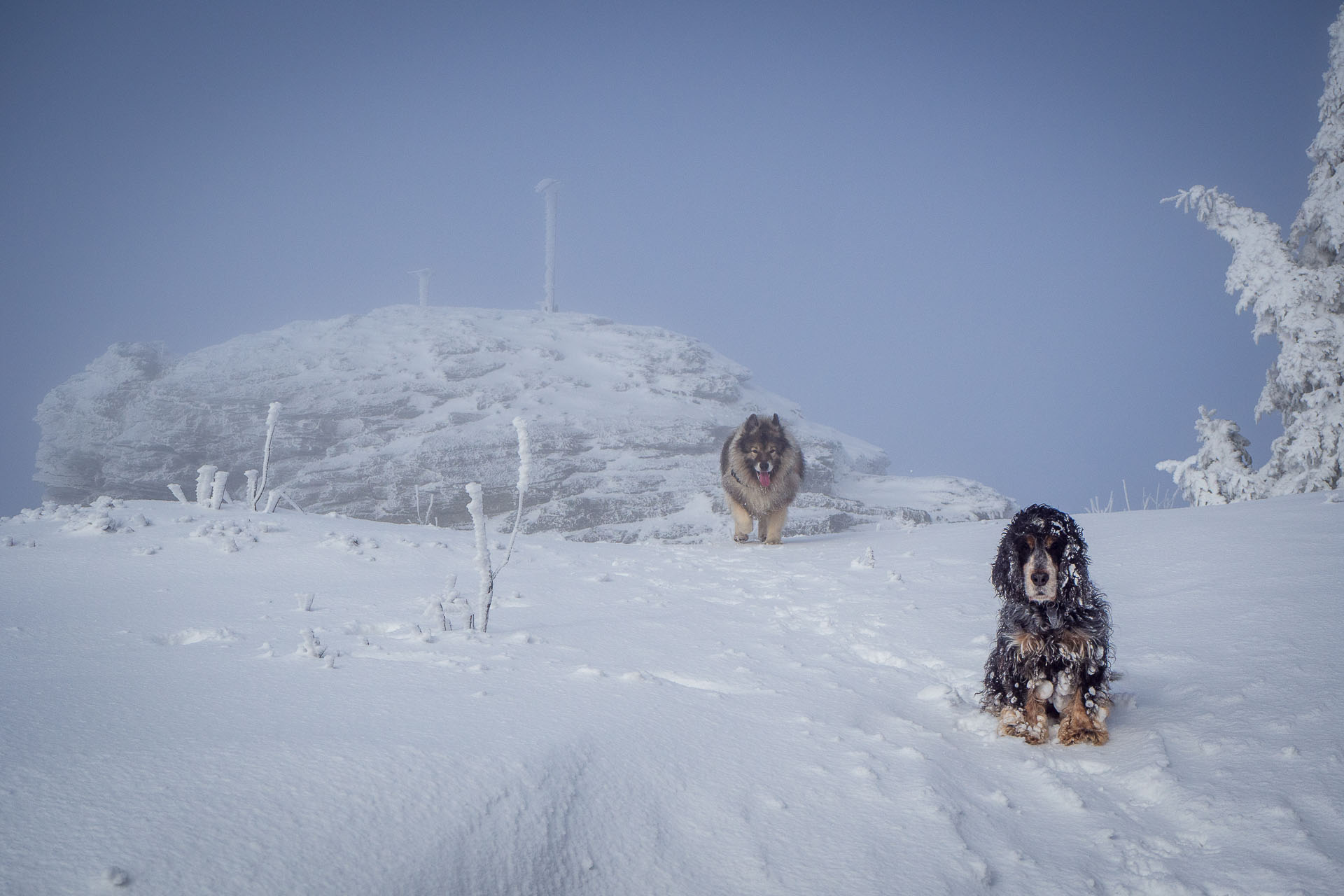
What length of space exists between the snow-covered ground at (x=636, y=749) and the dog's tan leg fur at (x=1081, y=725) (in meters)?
0.06

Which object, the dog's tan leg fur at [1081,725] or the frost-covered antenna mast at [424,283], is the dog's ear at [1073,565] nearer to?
the dog's tan leg fur at [1081,725]

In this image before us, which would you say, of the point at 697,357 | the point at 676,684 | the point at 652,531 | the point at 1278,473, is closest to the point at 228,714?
the point at 676,684

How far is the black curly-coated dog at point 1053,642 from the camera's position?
8.10 feet

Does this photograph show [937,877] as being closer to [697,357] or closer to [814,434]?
[814,434]

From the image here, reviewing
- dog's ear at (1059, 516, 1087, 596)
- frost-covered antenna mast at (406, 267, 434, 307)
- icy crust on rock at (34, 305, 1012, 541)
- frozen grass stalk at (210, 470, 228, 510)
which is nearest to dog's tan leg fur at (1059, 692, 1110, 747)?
dog's ear at (1059, 516, 1087, 596)

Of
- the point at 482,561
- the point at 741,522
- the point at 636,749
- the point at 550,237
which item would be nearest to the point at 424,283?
the point at 550,237

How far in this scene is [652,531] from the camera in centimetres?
2055

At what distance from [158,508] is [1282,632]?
9.43m

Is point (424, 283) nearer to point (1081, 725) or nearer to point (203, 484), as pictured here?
point (203, 484)

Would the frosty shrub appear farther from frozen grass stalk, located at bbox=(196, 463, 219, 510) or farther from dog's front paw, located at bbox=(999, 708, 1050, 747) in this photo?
dog's front paw, located at bbox=(999, 708, 1050, 747)

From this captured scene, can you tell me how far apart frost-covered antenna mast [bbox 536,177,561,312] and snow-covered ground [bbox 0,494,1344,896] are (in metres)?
44.2

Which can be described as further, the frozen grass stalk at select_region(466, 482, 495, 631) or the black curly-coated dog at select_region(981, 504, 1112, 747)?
the frozen grass stalk at select_region(466, 482, 495, 631)

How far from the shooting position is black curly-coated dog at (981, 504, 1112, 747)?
247 centimetres

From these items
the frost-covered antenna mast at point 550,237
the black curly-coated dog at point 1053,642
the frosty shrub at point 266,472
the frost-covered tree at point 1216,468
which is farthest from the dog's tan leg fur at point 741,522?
the frost-covered antenna mast at point 550,237
